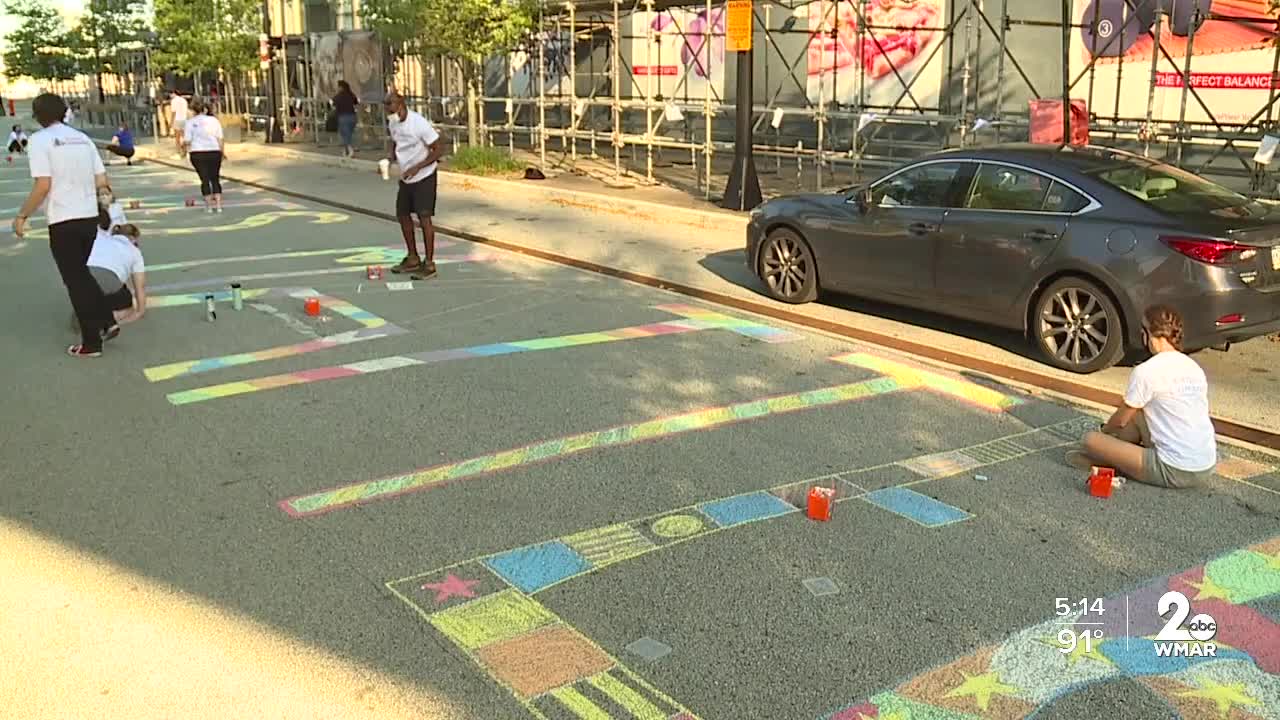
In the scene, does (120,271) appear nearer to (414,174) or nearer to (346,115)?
(414,174)

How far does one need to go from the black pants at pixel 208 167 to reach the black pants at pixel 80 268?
32.2 feet

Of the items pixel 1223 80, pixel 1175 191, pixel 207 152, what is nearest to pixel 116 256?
pixel 1175 191

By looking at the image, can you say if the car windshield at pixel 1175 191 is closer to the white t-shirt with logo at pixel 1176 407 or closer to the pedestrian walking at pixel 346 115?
the white t-shirt with logo at pixel 1176 407

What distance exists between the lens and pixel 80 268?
7.88m

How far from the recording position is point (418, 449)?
603cm

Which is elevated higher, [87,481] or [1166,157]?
[1166,157]

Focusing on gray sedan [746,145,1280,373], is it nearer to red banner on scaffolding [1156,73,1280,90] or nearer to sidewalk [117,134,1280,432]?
sidewalk [117,134,1280,432]

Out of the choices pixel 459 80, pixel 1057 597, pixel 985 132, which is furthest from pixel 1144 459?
pixel 459 80

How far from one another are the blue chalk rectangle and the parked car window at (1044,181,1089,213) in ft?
10.6

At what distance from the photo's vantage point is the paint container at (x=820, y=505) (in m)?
5.02

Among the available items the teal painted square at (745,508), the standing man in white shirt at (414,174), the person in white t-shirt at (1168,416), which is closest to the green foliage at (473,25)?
the standing man in white shirt at (414,174)

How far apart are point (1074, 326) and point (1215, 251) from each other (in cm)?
100

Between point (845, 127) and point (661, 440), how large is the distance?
17.7m

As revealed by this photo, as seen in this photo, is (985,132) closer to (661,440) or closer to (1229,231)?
(1229,231)
